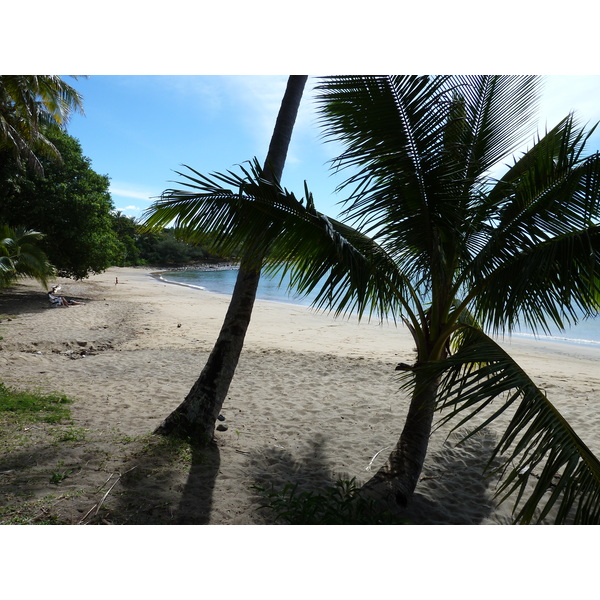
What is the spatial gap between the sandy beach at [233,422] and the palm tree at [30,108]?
3.84m

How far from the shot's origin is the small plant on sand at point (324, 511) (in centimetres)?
253

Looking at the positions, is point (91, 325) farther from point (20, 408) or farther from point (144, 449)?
point (144, 449)

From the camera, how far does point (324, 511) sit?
2.63 meters

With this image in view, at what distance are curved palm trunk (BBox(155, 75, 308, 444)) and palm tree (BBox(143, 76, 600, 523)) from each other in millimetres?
757

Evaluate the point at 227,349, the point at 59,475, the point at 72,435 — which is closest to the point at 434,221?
the point at 227,349

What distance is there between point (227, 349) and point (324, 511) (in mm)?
1508


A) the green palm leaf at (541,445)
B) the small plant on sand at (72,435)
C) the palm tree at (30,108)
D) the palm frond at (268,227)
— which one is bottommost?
the small plant on sand at (72,435)

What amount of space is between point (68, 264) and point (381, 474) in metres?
13.4

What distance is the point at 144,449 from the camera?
125 inches

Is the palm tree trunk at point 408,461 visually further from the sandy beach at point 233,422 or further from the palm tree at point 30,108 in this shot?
the palm tree at point 30,108

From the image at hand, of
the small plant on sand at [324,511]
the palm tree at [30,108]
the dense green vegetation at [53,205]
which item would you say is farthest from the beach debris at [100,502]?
the dense green vegetation at [53,205]

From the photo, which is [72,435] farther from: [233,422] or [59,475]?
[233,422]

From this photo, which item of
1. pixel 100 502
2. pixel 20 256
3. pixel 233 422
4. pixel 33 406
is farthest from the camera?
pixel 20 256
